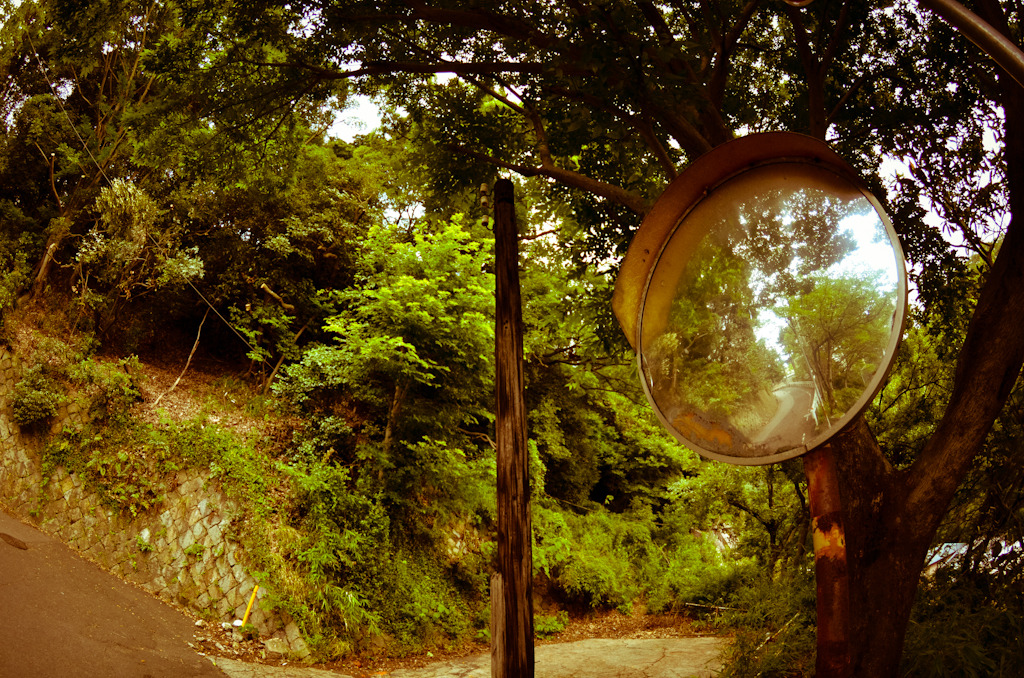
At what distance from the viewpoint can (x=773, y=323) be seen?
6.03 feet

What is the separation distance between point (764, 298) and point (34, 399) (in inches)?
438

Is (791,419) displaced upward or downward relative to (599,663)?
upward

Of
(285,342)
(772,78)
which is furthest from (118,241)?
(772,78)

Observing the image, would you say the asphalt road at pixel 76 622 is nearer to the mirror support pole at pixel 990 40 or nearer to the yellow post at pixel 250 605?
the yellow post at pixel 250 605

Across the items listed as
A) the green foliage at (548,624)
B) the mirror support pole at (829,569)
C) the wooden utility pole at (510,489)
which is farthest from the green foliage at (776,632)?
the mirror support pole at (829,569)

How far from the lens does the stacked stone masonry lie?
8.09 meters

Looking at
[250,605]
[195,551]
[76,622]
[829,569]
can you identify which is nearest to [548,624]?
[250,605]

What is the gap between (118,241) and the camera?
11305 mm

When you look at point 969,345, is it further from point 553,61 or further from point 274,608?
point 274,608

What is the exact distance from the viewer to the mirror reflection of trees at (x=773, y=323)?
1665mm

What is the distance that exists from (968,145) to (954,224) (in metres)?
0.84

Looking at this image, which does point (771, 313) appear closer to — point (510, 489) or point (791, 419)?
point (791, 419)

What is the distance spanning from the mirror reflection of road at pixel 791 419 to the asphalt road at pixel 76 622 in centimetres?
699

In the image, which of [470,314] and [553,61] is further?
[470,314]
